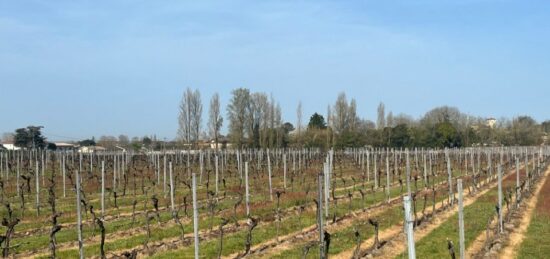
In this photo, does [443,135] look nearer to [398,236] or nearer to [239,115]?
[239,115]

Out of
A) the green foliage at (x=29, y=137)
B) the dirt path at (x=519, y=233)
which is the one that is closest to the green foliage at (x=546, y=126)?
the green foliage at (x=29, y=137)

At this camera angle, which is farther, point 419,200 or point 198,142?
point 198,142

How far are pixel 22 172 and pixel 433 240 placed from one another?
26.7 metres

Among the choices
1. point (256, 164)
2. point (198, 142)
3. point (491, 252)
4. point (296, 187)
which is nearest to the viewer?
point (491, 252)

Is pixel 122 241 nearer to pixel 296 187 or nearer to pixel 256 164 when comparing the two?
pixel 296 187

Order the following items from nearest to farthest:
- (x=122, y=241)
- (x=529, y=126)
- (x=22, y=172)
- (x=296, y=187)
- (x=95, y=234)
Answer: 1. (x=122, y=241)
2. (x=95, y=234)
3. (x=296, y=187)
4. (x=22, y=172)
5. (x=529, y=126)

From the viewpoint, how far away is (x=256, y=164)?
3925cm

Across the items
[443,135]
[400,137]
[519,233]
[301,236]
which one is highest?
[443,135]

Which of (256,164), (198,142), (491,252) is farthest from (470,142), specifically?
(491,252)

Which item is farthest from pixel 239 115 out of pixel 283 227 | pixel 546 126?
pixel 546 126

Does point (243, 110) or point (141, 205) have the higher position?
point (243, 110)

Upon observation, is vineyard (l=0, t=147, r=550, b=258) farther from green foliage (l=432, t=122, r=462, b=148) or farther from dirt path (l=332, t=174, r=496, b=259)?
green foliage (l=432, t=122, r=462, b=148)

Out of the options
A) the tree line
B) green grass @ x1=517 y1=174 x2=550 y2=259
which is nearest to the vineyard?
green grass @ x1=517 y1=174 x2=550 y2=259

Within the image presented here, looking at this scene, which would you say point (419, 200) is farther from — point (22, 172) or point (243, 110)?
point (243, 110)
